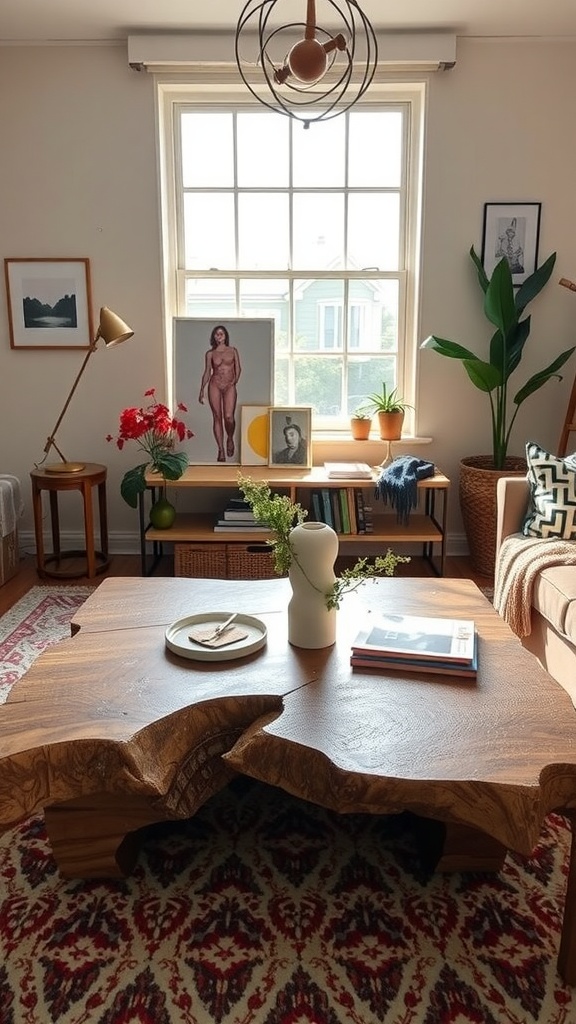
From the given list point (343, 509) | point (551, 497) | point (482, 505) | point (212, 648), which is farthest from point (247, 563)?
point (212, 648)

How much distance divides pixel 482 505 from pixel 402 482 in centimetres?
46

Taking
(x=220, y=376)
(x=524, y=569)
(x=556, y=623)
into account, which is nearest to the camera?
(x=556, y=623)

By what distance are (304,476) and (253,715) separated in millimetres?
2177

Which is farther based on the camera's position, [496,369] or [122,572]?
[122,572]

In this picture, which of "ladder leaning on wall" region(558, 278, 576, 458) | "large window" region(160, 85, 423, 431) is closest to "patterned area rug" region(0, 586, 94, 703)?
"large window" region(160, 85, 423, 431)

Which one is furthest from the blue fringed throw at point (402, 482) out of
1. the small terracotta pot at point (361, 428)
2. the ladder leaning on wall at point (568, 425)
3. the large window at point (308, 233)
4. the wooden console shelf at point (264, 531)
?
the ladder leaning on wall at point (568, 425)

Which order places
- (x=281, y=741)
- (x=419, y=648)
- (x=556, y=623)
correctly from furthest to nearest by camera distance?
1. (x=556, y=623)
2. (x=419, y=648)
3. (x=281, y=741)

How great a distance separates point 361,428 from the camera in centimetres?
401

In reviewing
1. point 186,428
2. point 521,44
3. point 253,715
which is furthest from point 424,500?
point 253,715

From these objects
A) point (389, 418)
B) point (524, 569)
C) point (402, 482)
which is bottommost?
point (524, 569)

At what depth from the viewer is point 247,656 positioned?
188 cm

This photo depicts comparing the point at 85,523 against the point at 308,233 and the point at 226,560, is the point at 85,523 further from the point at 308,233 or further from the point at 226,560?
the point at 308,233

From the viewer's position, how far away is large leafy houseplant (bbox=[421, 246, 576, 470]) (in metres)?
3.72

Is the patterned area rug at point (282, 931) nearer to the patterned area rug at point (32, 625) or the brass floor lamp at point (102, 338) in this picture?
the patterned area rug at point (32, 625)
